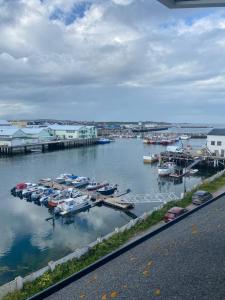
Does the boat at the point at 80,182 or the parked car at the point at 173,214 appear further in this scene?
the boat at the point at 80,182

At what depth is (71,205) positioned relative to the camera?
62.2ft

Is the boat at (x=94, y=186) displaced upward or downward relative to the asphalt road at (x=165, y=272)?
downward

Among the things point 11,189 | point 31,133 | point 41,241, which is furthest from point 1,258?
point 31,133

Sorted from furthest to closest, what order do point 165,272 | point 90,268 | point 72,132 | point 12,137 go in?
point 72,132 → point 12,137 → point 90,268 → point 165,272

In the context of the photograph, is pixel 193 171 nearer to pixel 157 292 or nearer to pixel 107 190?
pixel 107 190

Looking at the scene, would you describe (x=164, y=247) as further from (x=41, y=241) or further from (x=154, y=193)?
(x=154, y=193)

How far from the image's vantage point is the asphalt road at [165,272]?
6.16 metres

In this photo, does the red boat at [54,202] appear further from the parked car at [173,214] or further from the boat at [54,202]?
the parked car at [173,214]

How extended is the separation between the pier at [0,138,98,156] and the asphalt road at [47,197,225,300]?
1673 inches

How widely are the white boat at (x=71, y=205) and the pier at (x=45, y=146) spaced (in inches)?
1217

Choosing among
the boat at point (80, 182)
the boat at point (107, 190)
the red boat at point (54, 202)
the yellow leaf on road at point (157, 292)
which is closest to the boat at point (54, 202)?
the red boat at point (54, 202)

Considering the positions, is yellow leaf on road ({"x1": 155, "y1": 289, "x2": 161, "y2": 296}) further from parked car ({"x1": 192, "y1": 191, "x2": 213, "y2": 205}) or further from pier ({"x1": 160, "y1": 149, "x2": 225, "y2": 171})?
pier ({"x1": 160, "y1": 149, "x2": 225, "y2": 171})

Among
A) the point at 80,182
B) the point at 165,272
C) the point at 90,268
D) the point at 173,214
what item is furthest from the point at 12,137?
the point at 165,272

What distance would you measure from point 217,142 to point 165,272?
29670 millimetres
